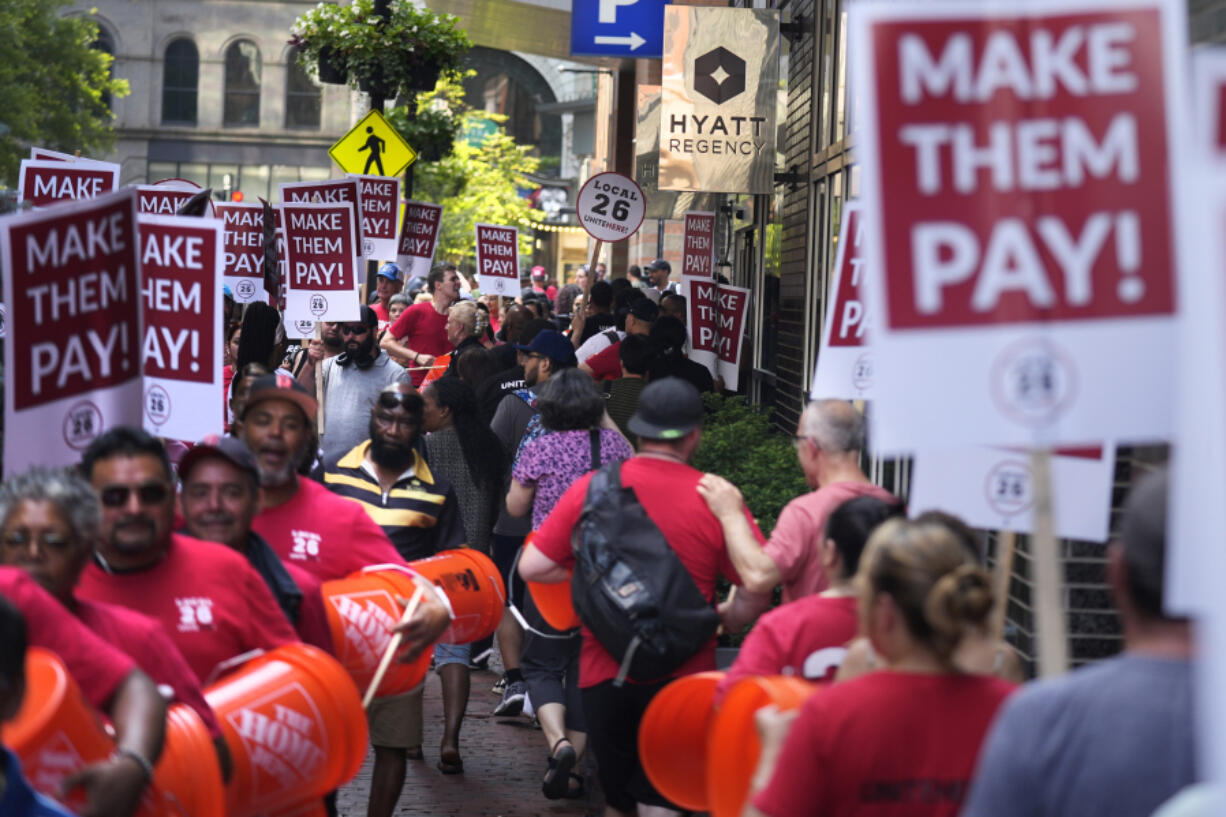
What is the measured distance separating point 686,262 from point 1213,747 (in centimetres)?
1753

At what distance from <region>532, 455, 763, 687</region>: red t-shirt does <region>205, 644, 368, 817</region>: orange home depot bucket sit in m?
1.37

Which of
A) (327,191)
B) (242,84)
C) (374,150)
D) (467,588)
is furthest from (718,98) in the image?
(242,84)

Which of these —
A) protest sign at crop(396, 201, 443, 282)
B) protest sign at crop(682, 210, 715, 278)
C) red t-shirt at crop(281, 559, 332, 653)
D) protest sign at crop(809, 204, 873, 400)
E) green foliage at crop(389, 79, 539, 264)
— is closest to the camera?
red t-shirt at crop(281, 559, 332, 653)

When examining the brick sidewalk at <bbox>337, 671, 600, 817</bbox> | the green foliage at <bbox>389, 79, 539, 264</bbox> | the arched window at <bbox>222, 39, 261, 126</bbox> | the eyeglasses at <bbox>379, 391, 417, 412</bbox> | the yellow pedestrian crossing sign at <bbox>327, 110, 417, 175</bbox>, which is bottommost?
the brick sidewalk at <bbox>337, 671, 600, 817</bbox>

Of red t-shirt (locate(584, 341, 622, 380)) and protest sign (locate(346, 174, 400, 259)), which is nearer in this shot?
red t-shirt (locate(584, 341, 622, 380))

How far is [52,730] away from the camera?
322 centimetres

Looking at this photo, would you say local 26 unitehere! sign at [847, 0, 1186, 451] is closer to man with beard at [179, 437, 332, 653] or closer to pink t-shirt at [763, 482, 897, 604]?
pink t-shirt at [763, 482, 897, 604]

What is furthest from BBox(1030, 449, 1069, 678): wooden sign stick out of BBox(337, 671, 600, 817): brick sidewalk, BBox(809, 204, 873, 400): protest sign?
BBox(337, 671, 600, 817): brick sidewalk

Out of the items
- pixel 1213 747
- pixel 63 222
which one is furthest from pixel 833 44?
pixel 1213 747

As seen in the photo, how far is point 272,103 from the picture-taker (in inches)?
2640

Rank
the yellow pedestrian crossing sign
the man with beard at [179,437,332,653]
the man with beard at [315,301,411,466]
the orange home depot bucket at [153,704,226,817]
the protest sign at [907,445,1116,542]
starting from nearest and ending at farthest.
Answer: the orange home depot bucket at [153,704,226,817], the protest sign at [907,445,1116,542], the man with beard at [179,437,332,653], the man with beard at [315,301,411,466], the yellow pedestrian crossing sign

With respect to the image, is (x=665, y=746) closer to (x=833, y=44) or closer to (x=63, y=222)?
(x=63, y=222)

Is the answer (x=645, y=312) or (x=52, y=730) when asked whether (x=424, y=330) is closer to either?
(x=645, y=312)

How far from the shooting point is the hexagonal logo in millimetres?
14703
